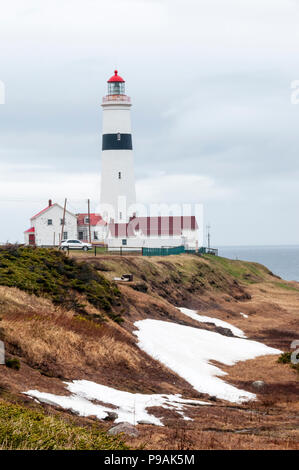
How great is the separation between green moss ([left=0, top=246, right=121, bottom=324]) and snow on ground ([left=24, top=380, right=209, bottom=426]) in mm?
9606

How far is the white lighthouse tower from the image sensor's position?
73.8 m

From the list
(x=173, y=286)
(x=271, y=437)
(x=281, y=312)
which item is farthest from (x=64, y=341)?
(x=281, y=312)

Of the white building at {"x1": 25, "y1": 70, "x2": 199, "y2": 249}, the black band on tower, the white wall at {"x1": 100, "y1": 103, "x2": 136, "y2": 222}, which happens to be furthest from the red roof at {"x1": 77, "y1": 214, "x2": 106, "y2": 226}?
the black band on tower

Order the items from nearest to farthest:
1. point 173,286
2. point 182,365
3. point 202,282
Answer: point 182,365 → point 173,286 → point 202,282

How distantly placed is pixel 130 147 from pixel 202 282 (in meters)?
17.7

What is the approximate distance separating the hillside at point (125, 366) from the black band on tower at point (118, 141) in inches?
973

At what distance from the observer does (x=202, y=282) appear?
6688cm

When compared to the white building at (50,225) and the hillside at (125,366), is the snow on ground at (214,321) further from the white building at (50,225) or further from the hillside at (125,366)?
the white building at (50,225)

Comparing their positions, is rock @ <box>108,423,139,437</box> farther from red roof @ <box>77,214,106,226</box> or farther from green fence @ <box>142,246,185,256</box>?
red roof @ <box>77,214,106,226</box>

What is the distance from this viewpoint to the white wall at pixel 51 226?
81.6m

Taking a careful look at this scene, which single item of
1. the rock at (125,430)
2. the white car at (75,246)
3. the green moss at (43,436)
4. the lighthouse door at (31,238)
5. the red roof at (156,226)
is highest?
the red roof at (156,226)

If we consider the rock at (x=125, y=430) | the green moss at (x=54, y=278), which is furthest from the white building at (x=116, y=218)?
the rock at (x=125, y=430)
